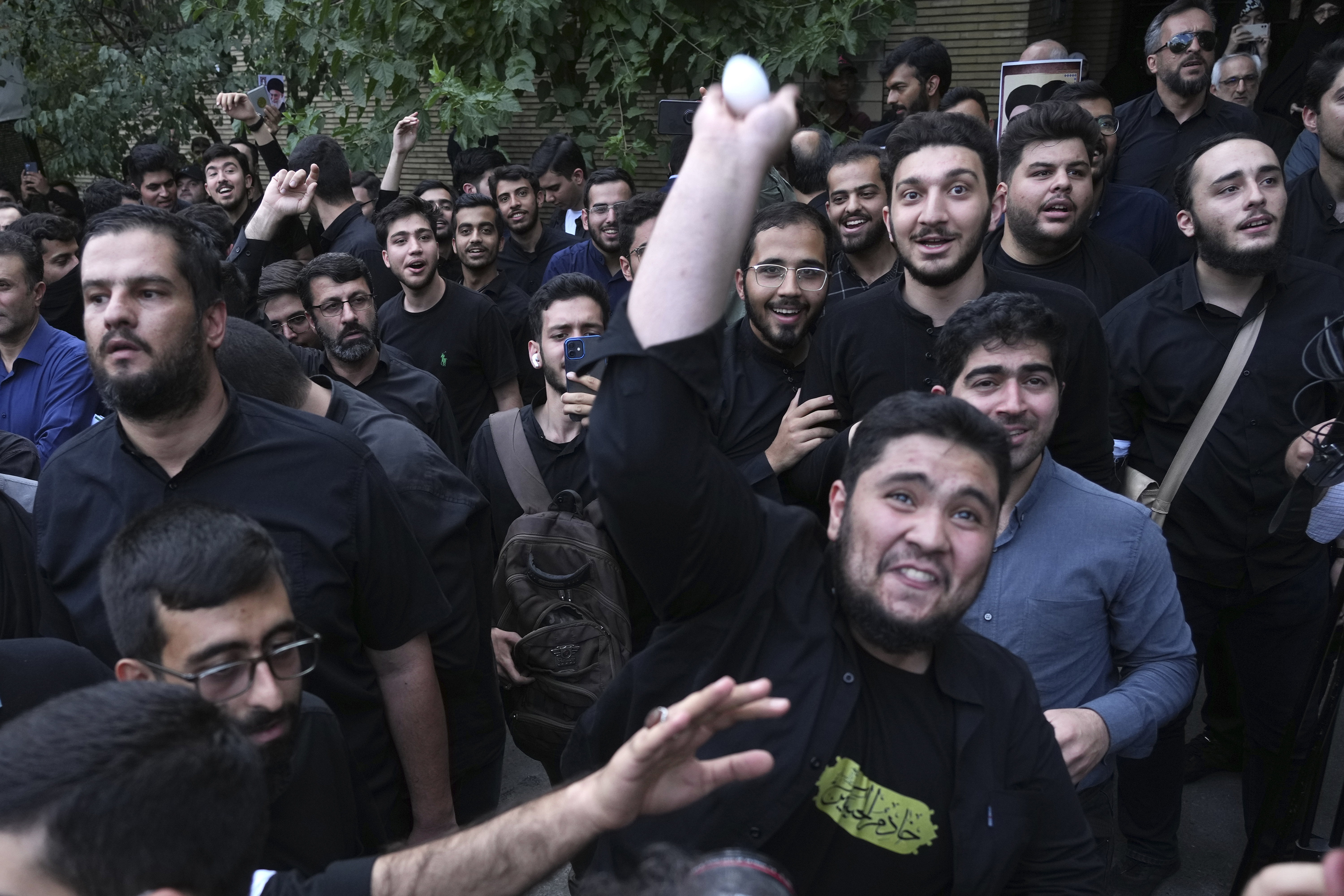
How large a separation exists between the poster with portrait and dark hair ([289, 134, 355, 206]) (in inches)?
154

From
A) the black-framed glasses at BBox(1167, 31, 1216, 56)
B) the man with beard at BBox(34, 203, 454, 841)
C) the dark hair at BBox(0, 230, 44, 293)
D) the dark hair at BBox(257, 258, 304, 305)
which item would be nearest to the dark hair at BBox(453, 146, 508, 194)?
the dark hair at BBox(257, 258, 304, 305)

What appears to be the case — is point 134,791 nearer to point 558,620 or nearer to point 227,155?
point 558,620

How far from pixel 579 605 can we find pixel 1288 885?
206cm

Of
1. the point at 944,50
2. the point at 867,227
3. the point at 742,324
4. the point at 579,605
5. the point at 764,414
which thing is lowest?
the point at 579,605

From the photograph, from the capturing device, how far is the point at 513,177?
22.0ft

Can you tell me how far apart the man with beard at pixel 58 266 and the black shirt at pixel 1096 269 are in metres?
4.69

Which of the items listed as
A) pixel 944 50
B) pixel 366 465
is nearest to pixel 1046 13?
pixel 944 50

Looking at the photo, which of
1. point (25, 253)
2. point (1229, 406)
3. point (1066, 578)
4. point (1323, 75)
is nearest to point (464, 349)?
point (25, 253)

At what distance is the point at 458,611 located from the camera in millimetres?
2930

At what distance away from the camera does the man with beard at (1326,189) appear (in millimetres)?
4102

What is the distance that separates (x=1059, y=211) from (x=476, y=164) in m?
5.24

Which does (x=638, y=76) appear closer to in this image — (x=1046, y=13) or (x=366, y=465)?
(x=1046, y=13)

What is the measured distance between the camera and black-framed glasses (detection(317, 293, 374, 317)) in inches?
172

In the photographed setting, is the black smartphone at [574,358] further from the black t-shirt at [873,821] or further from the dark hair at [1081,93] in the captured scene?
the dark hair at [1081,93]
